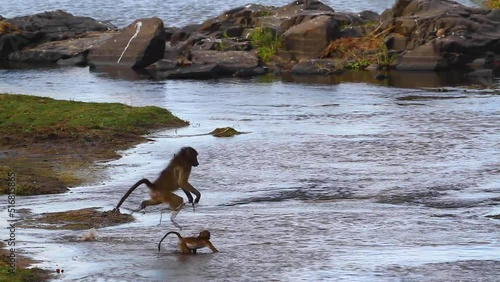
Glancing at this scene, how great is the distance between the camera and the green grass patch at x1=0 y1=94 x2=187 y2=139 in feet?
66.0

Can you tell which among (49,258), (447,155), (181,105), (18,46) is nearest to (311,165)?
(447,155)

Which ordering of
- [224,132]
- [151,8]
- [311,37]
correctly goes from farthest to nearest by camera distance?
[151,8]
[311,37]
[224,132]

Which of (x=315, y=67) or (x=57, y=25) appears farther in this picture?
(x=57, y=25)

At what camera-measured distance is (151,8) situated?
60.8 m

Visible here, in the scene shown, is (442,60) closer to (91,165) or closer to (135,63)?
(135,63)

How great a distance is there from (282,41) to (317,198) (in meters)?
22.7

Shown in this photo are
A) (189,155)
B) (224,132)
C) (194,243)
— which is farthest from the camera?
Result: (224,132)

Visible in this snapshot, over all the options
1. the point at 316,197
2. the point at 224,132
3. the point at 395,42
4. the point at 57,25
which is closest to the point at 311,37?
the point at 395,42

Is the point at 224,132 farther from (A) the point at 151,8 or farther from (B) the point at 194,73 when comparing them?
(A) the point at 151,8

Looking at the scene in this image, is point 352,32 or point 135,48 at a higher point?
point 352,32

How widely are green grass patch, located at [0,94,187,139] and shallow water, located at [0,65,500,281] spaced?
0.67 meters

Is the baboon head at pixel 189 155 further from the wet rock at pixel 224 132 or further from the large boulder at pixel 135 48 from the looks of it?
the large boulder at pixel 135 48

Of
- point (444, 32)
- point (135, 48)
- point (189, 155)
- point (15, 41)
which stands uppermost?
point (189, 155)

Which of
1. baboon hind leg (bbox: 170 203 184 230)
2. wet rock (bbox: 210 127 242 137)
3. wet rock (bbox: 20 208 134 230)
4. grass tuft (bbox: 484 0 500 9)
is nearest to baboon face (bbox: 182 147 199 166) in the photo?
baboon hind leg (bbox: 170 203 184 230)
